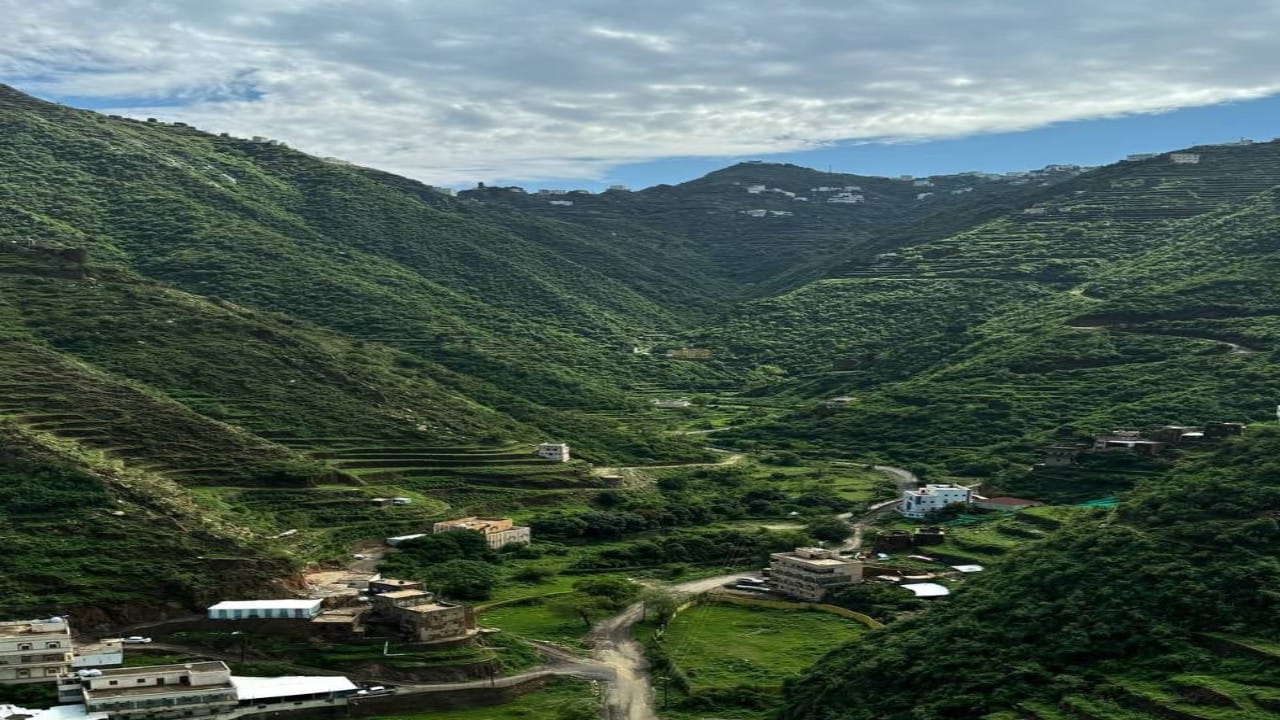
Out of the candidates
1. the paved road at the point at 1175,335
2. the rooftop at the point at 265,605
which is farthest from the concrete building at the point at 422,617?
the paved road at the point at 1175,335

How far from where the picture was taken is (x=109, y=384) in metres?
80.1

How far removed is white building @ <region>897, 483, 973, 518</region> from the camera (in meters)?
83.0

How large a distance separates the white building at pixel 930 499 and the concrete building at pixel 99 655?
159 ft

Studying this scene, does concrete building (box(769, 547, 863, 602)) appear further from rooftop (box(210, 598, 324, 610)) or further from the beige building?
the beige building

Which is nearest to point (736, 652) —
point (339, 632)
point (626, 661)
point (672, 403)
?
point (626, 661)

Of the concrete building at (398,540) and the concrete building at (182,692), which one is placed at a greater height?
the concrete building at (398,540)

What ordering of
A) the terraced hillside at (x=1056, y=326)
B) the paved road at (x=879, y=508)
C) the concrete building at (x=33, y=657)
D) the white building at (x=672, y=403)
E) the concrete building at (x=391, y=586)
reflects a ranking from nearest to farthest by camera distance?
the concrete building at (x=33, y=657) → the concrete building at (x=391, y=586) → the paved road at (x=879, y=508) → the terraced hillside at (x=1056, y=326) → the white building at (x=672, y=403)

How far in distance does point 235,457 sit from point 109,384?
10834 millimetres

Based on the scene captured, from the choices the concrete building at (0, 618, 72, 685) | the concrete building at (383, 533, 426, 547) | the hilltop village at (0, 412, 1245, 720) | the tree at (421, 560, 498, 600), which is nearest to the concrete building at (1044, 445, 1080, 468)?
the hilltop village at (0, 412, 1245, 720)

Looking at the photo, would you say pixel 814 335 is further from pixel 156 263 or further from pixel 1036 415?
pixel 156 263

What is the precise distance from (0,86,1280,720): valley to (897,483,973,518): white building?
30.9 inches

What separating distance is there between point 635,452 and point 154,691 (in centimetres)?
5769

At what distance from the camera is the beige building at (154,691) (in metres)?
47.3

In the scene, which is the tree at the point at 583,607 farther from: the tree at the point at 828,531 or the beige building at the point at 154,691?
the tree at the point at 828,531
